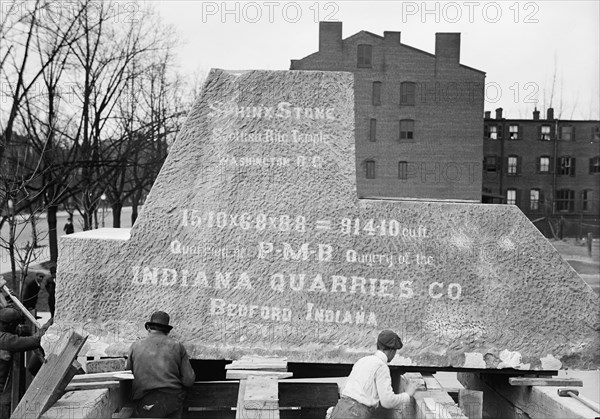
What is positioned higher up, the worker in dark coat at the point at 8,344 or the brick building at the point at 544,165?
the brick building at the point at 544,165

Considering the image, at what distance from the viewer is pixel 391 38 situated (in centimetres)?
4159

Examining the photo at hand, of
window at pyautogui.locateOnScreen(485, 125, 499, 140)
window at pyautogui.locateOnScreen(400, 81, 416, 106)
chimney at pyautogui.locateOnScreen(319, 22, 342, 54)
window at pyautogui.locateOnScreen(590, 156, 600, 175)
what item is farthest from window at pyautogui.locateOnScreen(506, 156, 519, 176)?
chimney at pyautogui.locateOnScreen(319, 22, 342, 54)

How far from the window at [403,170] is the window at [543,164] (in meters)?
11.7

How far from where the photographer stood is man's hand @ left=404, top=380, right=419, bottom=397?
20.6ft

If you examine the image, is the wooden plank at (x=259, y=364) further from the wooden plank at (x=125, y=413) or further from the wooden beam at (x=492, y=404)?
the wooden beam at (x=492, y=404)

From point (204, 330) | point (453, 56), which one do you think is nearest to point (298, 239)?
point (204, 330)

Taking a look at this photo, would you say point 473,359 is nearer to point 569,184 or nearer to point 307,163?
point 307,163

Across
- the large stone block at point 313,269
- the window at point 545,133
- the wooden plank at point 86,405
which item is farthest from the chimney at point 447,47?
the wooden plank at point 86,405

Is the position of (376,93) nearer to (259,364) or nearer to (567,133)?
(567,133)

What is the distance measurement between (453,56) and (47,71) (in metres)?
29.7

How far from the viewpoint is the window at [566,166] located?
161 feet

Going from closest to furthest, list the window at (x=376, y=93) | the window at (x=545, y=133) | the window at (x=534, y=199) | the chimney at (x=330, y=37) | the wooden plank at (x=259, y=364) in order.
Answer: the wooden plank at (x=259, y=364) → the chimney at (x=330, y=37) → the window at (x=376, y=93) → the window at (x=545, y=133) → the window at (x=534, y=199)

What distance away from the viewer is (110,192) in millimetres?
23703

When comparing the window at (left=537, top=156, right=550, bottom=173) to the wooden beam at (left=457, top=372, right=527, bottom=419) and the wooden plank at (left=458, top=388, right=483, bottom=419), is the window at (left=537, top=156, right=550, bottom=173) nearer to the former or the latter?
the wooden beam at (left=457, top=372, right=527, bottom=419)
